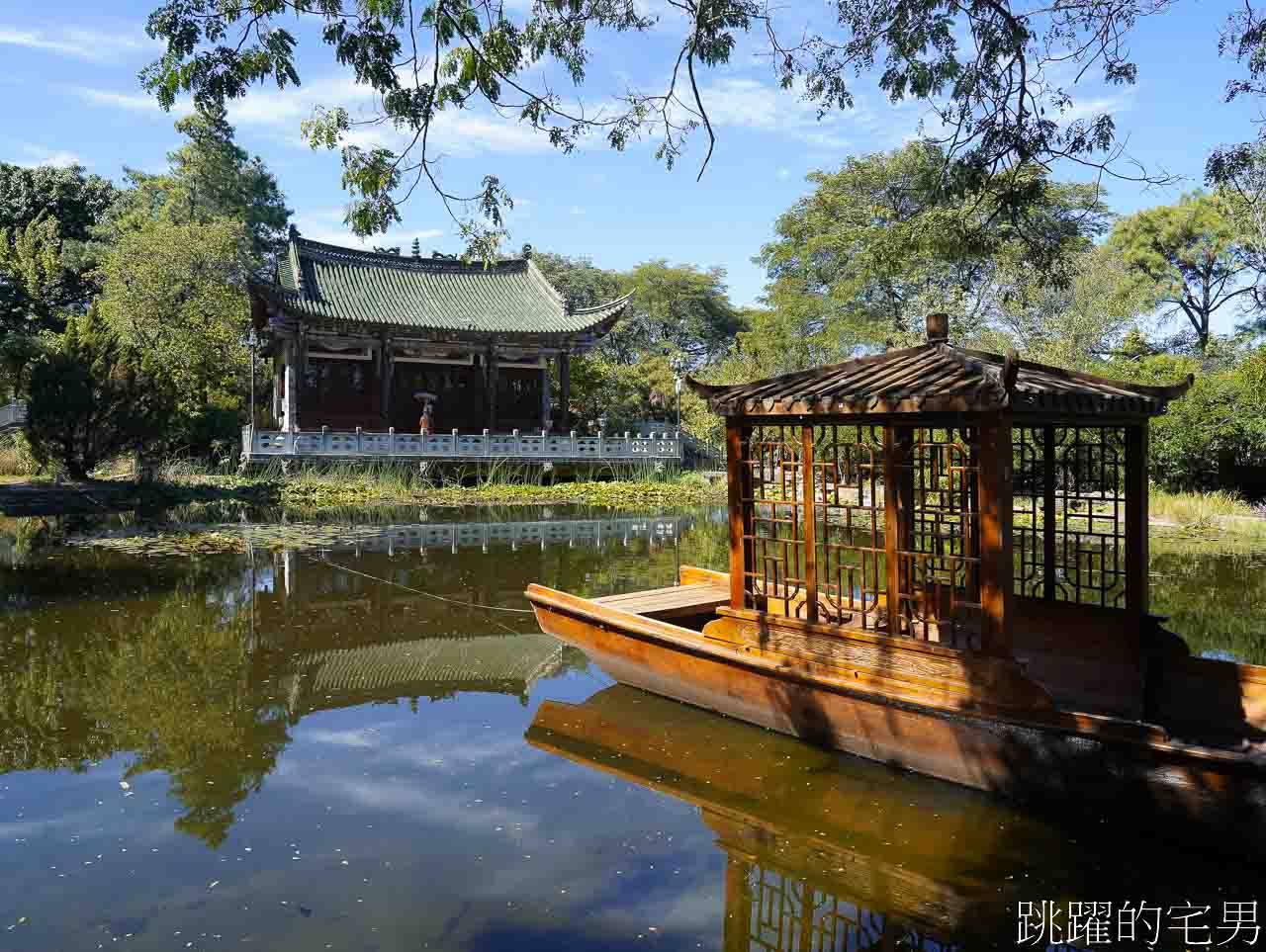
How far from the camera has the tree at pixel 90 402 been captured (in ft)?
53.6

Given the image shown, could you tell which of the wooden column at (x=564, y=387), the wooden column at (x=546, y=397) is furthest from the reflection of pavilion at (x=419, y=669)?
the wooden column at (x=546, y=397)

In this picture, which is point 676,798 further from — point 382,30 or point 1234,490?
point 1234,490

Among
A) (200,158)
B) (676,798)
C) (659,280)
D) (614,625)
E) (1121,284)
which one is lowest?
(676,798)

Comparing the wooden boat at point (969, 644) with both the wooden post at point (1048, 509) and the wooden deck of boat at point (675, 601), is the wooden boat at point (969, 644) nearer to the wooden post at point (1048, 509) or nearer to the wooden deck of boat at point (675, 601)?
the wooden post at point (1048, 509)

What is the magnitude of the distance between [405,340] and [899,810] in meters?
22.9

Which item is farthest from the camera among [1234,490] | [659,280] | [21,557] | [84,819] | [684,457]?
[659,280]

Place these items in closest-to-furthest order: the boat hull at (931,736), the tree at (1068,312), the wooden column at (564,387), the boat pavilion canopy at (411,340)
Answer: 1. the boat hull at (931,736)
2. the tree at (1068,312)
3. the boat pavilion canopy at (411,340)
4. the wooden column at (564,387)

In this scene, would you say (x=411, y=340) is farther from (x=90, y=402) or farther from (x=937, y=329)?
(x=937, y=329)

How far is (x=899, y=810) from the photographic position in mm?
4465

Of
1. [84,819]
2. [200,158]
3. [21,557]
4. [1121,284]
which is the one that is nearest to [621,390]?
[1121,284]

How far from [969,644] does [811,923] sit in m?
1.87

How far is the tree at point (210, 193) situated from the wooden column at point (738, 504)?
29.6 metres

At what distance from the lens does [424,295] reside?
1072 inches

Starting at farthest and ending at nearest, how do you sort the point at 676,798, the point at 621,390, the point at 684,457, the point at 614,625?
the point at 621,390 < the point at 684,457 < the point at 614,625 < the point at 676,798
